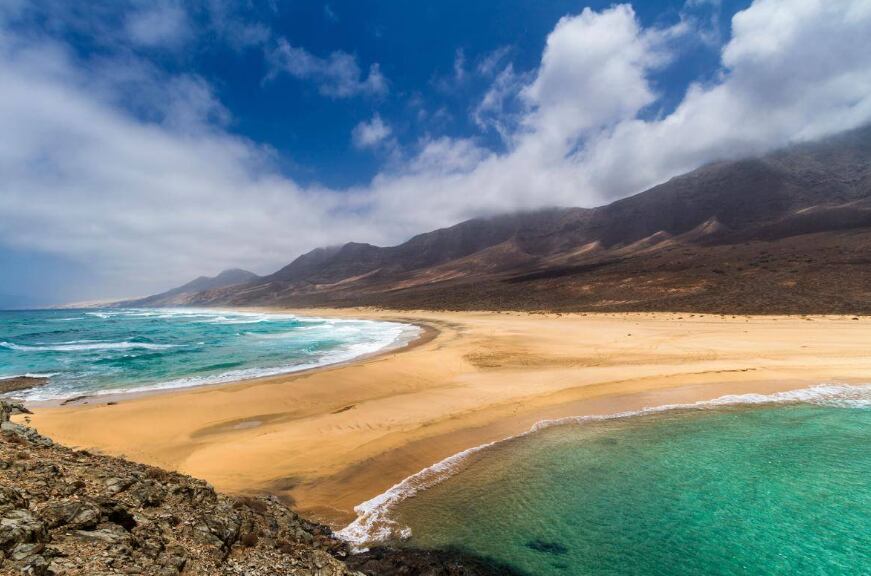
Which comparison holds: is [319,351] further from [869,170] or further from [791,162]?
[791,162]

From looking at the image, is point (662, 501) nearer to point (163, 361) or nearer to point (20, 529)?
point (20, 529)

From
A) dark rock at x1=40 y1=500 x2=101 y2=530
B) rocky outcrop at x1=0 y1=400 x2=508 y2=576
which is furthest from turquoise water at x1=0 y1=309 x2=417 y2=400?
dark rock at x1=40 y1=500 x2=101 y2=530

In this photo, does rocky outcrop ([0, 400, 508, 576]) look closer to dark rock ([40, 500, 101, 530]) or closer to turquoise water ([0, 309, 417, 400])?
dark rock ([40, 500, 101, 530])

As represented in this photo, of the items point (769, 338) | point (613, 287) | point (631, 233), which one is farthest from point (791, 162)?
point (769, 338)

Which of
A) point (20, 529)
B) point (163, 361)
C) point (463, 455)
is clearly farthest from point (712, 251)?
point (20, 529)

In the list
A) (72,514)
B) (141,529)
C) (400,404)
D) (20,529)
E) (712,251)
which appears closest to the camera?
(20,529)

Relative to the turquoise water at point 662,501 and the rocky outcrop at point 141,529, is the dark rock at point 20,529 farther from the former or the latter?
the turquoise water at point 662,501
